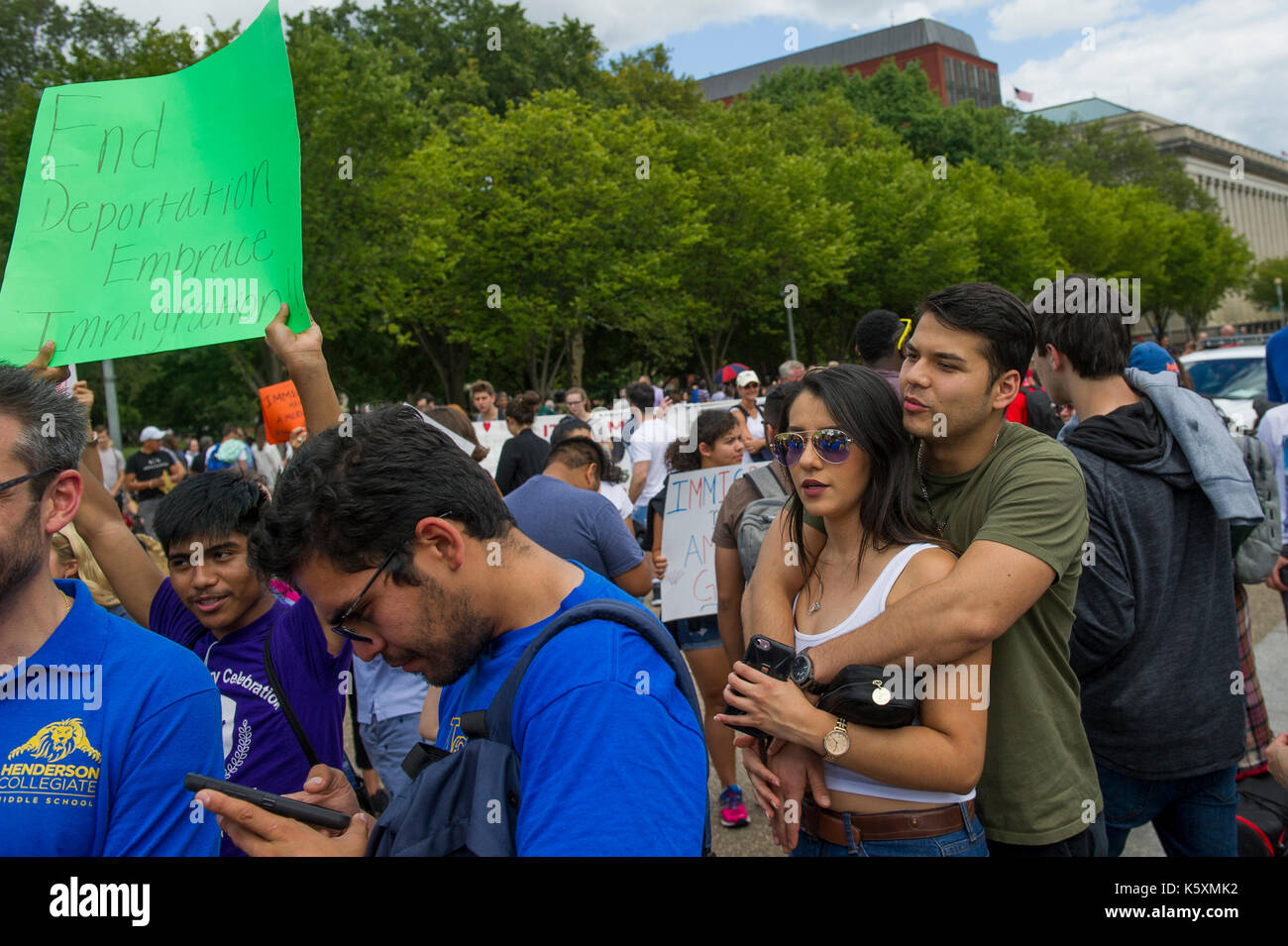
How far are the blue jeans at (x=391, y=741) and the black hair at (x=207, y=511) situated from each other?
1056 millimetres

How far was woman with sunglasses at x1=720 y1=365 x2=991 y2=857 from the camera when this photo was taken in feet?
6.81

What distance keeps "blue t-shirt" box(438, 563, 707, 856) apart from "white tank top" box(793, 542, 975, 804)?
790 millimetres

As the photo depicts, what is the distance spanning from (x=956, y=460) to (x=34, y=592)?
6.26 ft

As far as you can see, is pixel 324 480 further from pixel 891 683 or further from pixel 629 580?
pixel 629 580

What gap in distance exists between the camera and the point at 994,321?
7.56ft

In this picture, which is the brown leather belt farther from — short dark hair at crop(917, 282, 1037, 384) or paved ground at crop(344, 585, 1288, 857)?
paved ground at crop(344, 585, 1288, 857)

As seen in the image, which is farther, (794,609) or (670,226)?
(670,226)

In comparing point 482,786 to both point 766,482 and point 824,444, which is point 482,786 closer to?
point 824,444

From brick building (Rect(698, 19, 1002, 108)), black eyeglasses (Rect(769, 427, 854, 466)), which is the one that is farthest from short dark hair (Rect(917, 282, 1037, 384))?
brick building (Rect(698, 19, 1002, 108))

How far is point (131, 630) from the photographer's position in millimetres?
1866

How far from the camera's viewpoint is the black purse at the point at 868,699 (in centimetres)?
204

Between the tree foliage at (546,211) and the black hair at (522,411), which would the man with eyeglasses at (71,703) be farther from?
the tree foliage at (546,211)

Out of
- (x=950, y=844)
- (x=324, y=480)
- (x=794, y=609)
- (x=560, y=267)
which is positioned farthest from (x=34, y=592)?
(x=560, y=267)

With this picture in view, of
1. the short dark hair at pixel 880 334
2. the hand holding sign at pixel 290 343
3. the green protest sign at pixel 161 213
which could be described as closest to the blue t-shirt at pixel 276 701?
the hand holding sign at pixel 290 343
